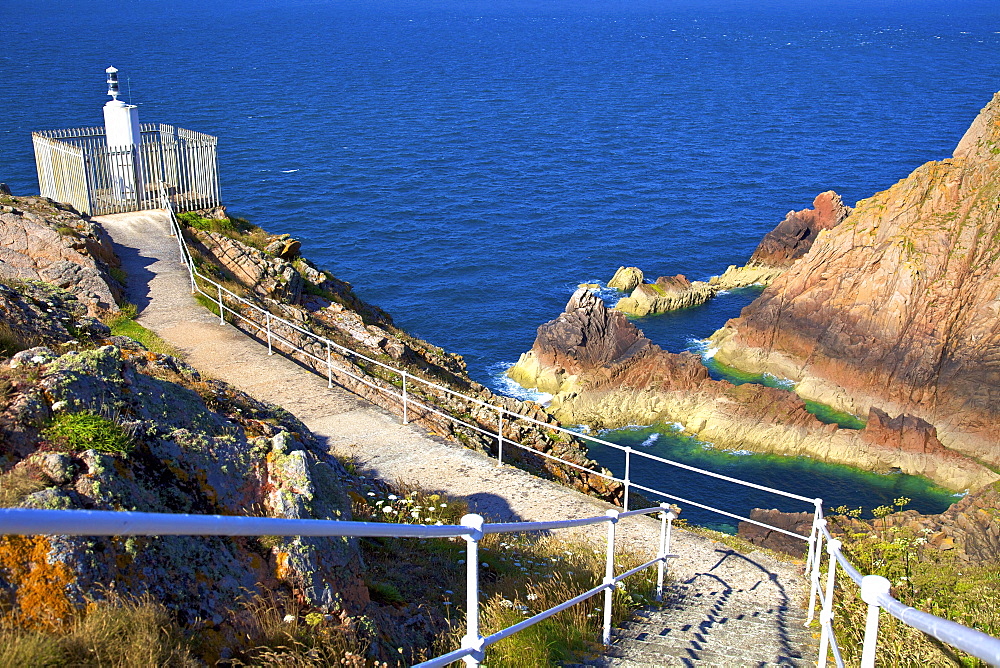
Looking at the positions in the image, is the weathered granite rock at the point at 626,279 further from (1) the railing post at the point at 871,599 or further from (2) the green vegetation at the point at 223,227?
(1) the railing post at the point at 871,599

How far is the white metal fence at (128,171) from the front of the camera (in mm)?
22750

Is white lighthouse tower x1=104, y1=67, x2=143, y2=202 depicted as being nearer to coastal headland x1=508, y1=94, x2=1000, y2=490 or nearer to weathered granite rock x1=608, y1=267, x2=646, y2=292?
coastal headland x1=508, y1=94, x2=1000, y2=490

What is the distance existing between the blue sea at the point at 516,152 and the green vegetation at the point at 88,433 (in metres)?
29.1

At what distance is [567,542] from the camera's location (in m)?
10.4

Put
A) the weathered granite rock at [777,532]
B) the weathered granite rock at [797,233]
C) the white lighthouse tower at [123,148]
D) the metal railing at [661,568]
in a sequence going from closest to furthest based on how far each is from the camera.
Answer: the metal railing at [661,568], the weathered granite rock at [777,532], the white lighthouse tower at [123,148], the weathered granite rock at [797,233]

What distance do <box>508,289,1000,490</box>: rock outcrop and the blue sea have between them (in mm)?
1265

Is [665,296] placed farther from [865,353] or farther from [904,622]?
[904,622]

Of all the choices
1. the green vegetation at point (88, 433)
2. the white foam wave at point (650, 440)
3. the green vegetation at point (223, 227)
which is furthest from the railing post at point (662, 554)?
the white foam wave at point (650, 440)

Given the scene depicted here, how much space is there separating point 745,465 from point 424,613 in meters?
30.0

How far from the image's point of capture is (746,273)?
53375mm

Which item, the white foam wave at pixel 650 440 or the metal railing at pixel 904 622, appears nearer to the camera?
the metal railing at pixel 904 622

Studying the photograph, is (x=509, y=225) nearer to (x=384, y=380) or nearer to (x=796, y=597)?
(x=384, y=380)

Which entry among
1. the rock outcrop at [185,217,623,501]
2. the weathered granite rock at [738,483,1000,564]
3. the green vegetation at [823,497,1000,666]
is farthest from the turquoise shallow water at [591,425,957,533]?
the green vegetation at [823,497,1000,666]

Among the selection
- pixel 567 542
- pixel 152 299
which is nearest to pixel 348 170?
pixel 152 299
